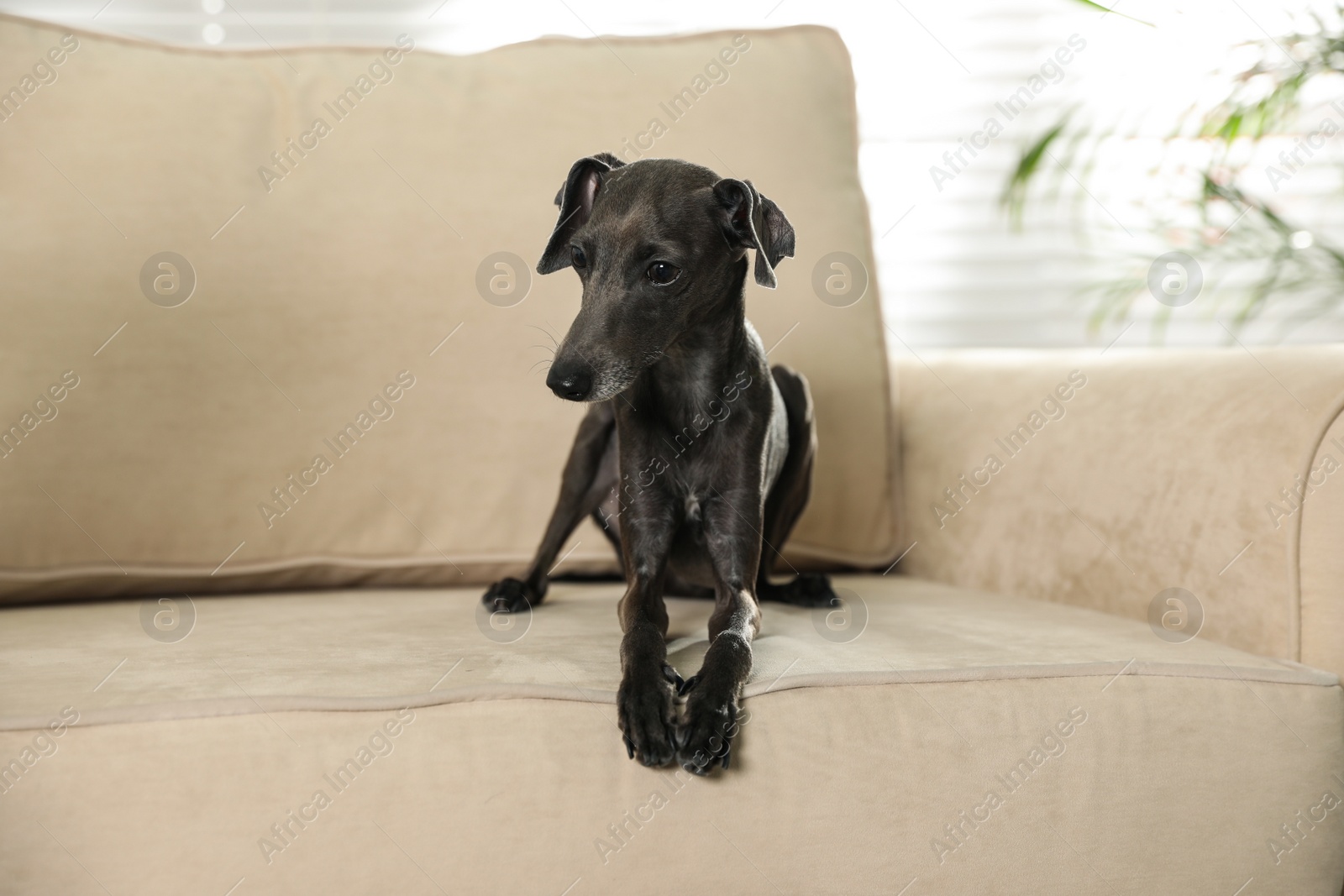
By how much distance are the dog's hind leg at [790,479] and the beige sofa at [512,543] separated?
4.4 inches

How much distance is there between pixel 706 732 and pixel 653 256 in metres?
0.62

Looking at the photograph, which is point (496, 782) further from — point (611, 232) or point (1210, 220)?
point (1210, 220)

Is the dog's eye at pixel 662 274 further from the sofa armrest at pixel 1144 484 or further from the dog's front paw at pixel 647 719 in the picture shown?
the sofa armrest at pixel 1144 484

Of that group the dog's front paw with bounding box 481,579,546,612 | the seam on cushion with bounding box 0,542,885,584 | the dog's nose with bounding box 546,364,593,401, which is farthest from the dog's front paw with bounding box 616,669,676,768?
the seam on cushion with bounding box 0,542,885,584

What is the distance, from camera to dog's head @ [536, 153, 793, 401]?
1.26 metres

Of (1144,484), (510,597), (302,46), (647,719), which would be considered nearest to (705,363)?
(510,597)

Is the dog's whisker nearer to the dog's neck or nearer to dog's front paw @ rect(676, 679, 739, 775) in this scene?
the dog's neck

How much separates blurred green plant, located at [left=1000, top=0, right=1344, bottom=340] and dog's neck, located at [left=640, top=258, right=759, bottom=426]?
1364mm

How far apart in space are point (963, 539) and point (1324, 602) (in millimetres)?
648

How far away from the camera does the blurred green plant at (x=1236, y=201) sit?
2.40 metres

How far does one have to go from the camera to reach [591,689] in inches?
43.1

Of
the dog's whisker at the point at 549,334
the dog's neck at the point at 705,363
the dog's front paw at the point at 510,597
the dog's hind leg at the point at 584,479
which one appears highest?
the dog's neck at the point at 705,363

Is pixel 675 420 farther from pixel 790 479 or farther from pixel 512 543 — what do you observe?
pixel 512 543

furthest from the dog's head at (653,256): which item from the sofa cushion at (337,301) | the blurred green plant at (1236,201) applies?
the blurred green plant at (1236,201)
